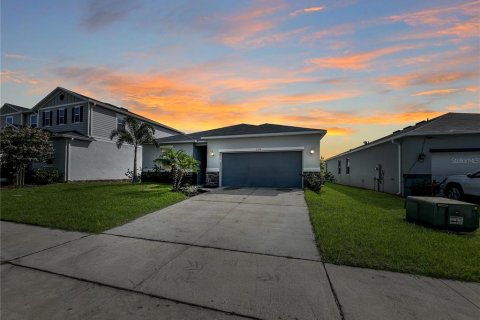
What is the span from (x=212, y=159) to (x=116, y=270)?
12881 millimetres

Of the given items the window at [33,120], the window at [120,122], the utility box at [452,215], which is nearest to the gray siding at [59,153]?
the window at [120,122]

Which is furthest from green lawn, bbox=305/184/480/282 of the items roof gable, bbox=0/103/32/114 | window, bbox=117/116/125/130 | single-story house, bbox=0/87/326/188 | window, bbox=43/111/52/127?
roof gable, bbox=0/103/32/114

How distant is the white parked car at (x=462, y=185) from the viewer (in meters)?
9.61

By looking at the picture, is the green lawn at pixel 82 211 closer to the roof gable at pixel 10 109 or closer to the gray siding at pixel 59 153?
the gray siding at pixel 59 153

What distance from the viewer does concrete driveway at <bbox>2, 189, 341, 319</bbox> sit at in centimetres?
287

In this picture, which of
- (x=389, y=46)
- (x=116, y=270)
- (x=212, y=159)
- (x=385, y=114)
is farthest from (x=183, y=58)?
(x=385, y=114)

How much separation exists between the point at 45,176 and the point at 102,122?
6.55m

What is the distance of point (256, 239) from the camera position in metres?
5.29

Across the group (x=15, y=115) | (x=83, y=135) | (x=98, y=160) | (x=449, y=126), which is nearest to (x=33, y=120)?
(x=15, y=115)

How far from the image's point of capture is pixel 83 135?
770 inches

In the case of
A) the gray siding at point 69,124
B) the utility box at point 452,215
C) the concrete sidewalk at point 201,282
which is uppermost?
the gray siding at point 69,124

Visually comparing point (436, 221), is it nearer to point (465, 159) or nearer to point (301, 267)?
point (301, 267)

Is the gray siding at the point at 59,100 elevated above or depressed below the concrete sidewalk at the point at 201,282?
above

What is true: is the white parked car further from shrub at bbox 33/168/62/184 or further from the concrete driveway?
shrub at bbox 33/168/62/184
